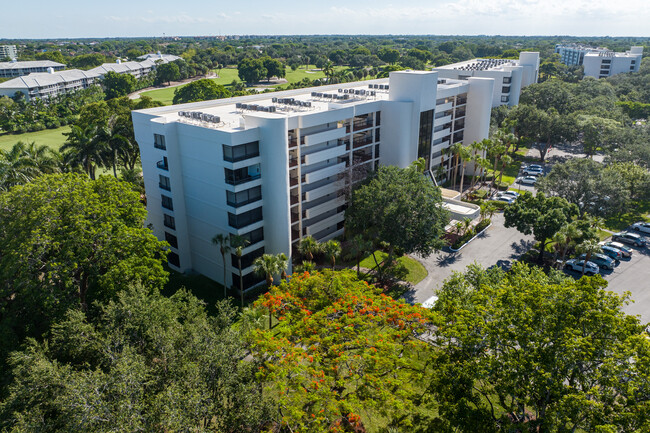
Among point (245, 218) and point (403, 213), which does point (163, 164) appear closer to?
point (245, 218)

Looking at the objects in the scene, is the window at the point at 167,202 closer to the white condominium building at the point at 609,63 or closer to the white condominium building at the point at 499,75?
the white condominium building at the point at 499,75

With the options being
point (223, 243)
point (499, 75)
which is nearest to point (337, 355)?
point (223, 243)

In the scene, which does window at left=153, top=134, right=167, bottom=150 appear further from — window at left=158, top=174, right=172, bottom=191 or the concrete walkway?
the concrete walkway

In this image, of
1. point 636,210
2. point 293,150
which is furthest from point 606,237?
point 293,150

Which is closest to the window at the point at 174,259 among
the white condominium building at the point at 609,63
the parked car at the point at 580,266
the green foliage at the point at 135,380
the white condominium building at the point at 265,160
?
the white condominium building at the point at 265,160

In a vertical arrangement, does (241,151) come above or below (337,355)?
above

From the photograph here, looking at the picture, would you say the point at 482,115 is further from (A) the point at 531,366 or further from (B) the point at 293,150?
(A) the point at 531,366
